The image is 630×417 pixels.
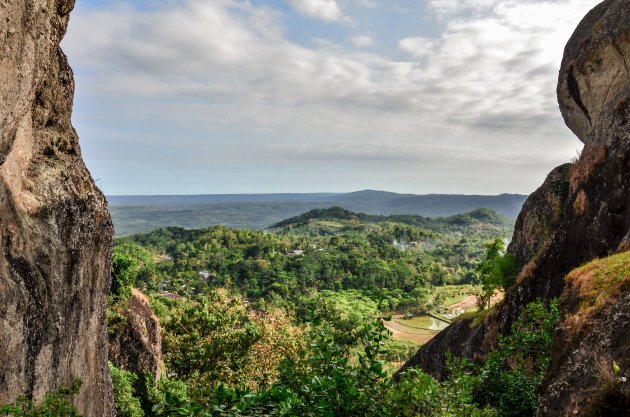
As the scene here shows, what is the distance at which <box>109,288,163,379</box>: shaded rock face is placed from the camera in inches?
1040

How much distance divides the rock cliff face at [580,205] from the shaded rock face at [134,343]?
67.0 ft

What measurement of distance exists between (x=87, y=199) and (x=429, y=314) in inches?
5164

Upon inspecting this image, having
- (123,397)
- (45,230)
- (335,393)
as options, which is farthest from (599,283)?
(123,397)

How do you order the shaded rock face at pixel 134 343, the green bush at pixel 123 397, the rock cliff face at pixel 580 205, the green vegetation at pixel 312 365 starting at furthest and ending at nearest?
the shaded rock face at pixel 134 343
the green bush at pixel 123 397
the rock cliff face at pixel 580 205
the green vegetation at pixel 312 365

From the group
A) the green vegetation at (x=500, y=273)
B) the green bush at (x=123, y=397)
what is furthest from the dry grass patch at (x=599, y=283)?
the green bush at (x=123, y=397)

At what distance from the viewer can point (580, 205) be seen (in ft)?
76.6

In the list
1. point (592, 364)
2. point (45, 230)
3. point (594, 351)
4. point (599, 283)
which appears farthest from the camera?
point (45, 230)

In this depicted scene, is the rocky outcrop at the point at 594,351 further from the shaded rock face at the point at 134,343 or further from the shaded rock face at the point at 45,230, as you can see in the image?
the shaded rock face at the point at 134,343

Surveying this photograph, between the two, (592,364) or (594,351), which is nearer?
(592,364)

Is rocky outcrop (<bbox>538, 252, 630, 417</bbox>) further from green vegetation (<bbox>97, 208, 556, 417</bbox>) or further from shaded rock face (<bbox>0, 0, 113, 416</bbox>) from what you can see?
shaded rock face (<bbox>0, 0, 113, 416</bbox>)

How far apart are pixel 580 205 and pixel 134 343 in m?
26.8

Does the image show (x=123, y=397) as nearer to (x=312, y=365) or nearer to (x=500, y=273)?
(x=312, y=365)

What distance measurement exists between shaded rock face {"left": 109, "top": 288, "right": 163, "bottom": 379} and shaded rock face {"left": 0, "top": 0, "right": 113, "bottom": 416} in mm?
9698

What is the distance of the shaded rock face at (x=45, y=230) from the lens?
11039mm
